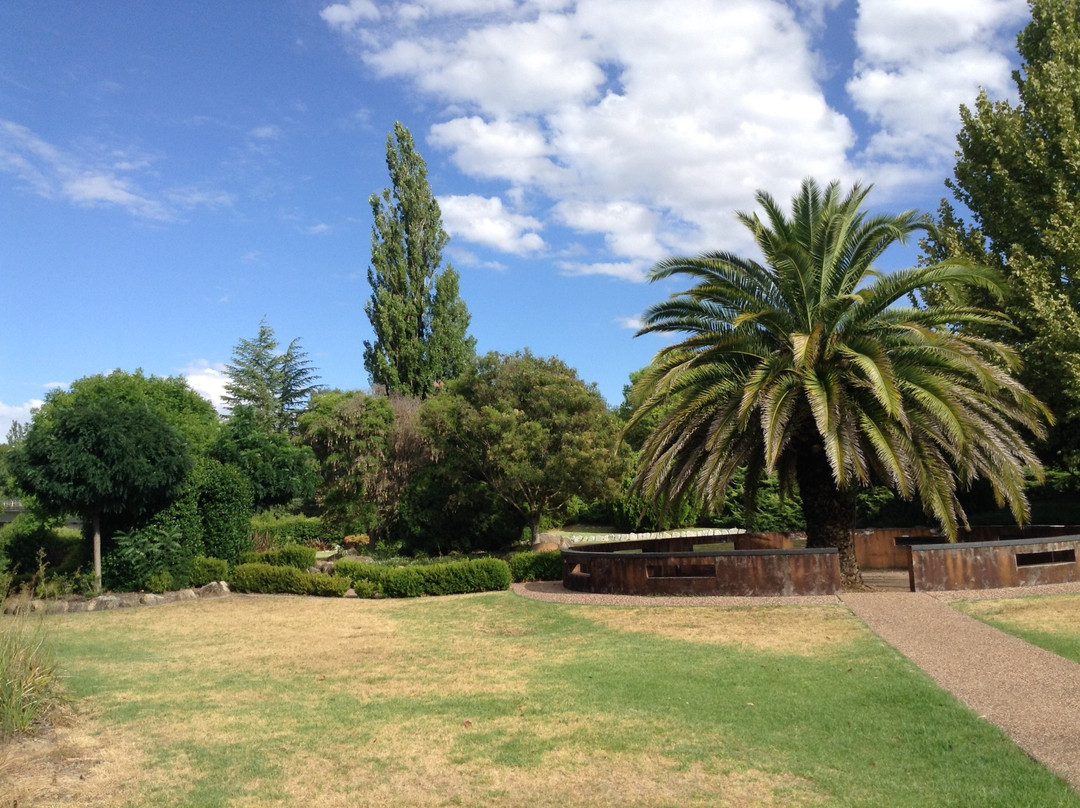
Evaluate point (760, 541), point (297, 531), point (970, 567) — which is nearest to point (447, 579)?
point (760, 541)

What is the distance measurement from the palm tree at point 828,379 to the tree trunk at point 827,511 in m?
0.03

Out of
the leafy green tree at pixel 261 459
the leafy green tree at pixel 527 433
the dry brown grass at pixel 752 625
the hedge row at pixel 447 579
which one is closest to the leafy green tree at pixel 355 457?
the leafy green tree at pixel 527 433

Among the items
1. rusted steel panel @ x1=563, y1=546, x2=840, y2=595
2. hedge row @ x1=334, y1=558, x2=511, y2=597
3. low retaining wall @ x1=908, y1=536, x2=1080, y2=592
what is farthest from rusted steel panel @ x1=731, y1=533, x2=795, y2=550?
hedge row @ x1=334, y1=558, x2=511, y2=597

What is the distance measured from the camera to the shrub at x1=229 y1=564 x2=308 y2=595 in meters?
18.9

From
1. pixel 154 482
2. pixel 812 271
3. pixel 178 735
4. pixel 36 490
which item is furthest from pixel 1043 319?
pixel 36 490

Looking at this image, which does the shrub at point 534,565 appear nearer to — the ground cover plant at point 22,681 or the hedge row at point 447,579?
the hedge row at point 447,579

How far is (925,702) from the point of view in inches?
283

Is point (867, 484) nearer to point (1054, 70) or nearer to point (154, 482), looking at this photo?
point (1054, 70)

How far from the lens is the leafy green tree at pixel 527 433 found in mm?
23938

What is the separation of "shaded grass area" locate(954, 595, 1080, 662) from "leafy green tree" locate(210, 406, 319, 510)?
17.8 meters

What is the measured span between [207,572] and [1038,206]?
2292 centimetres

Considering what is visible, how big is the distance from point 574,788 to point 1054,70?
22.0 m

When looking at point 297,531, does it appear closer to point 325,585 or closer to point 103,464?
point 325,585

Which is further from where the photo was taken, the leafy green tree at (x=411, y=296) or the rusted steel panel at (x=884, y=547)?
the leafy green tree at (x=411, y=296)
